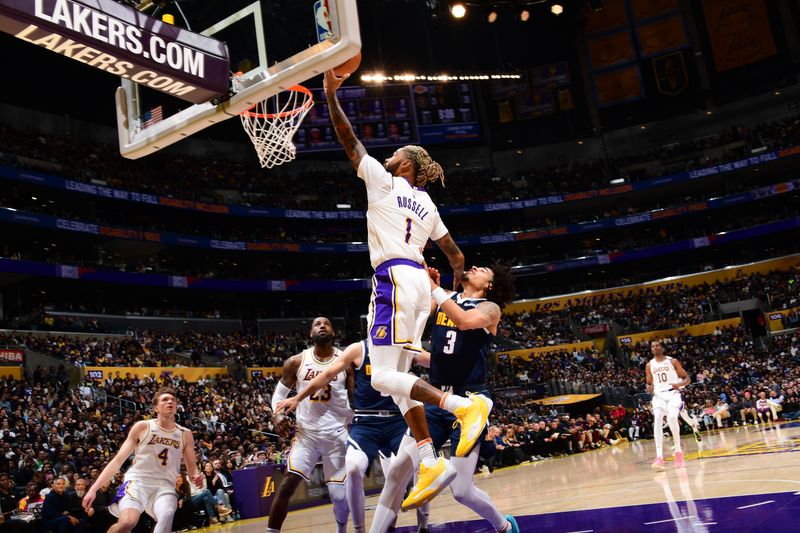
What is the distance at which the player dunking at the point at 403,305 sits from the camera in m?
4.68

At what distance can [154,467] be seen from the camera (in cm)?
692

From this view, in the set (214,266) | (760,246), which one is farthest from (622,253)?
(214,266)

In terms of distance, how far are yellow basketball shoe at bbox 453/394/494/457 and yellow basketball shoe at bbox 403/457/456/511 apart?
0.14 meters

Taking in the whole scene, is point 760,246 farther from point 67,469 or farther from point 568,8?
point 67,469

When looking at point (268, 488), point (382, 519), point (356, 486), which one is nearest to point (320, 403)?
point (356, 486)

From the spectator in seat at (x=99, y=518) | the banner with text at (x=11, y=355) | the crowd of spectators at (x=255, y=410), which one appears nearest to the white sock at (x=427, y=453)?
the crowd of spectators at (x=255, y=410)

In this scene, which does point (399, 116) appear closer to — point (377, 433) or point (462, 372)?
point (377, 433)

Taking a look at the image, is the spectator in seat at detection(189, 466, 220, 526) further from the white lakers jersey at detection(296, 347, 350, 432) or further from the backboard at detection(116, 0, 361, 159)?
the backboard at detection(116, 0, 361, 159)

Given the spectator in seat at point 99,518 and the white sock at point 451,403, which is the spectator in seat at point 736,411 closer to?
the spectator in seat at point 99,518

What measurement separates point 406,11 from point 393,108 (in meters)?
7.04

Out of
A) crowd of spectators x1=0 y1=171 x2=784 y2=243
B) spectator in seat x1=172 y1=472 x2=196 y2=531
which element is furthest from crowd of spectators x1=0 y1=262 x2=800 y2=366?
spectator in seat x1=172 y1=472 x2=196 y2=531

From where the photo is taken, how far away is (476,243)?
145 ft

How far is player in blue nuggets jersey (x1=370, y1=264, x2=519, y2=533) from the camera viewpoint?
5.52m

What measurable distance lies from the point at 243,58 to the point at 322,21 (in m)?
1.05
